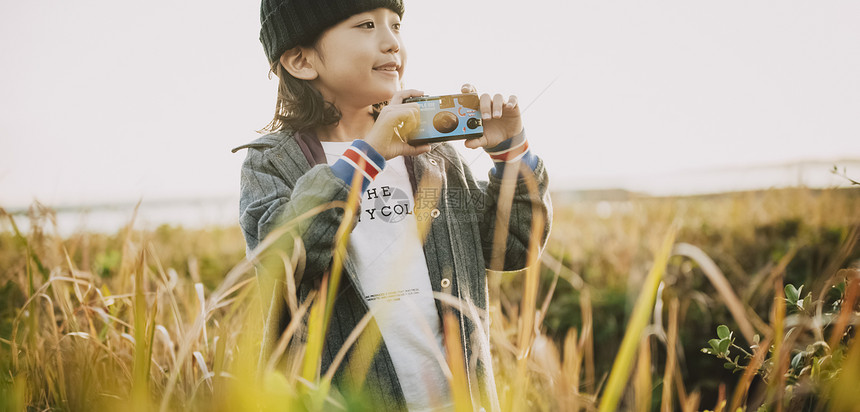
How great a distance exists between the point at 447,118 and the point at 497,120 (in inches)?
6.8

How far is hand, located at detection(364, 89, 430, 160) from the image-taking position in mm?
1353

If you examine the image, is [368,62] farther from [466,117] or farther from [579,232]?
[579,232]

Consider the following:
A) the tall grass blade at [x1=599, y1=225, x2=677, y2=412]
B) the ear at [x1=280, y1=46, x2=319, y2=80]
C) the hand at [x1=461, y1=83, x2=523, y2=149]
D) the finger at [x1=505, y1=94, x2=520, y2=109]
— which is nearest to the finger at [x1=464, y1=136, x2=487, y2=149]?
the hand at [x1=461, y1=83, x2=523, y2=149]

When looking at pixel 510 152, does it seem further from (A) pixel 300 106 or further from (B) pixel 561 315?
(B) pixel 561 315

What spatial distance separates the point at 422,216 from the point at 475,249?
0.18 meters

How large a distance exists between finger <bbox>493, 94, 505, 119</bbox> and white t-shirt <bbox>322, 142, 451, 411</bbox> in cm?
32

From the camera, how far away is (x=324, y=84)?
156 centimetres

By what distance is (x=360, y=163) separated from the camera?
130 centimetres

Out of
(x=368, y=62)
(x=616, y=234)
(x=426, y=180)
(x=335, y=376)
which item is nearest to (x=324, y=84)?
(x=368, y=62)

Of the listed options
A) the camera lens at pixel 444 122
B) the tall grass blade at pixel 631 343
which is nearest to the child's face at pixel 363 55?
the camera lens at pixel 444 122

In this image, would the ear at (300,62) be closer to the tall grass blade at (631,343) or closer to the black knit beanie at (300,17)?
the black knit beanie at (300,17)

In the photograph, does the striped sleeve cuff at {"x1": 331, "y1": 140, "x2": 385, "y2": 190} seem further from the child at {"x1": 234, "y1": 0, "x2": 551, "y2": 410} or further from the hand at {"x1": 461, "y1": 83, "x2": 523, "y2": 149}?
the hand at {"x1": 461, "y1": 83, "x2": 523, "y2": 149}

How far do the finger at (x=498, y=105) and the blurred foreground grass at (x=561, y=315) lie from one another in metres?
0.46

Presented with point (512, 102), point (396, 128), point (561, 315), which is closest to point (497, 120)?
point (512, 102)
